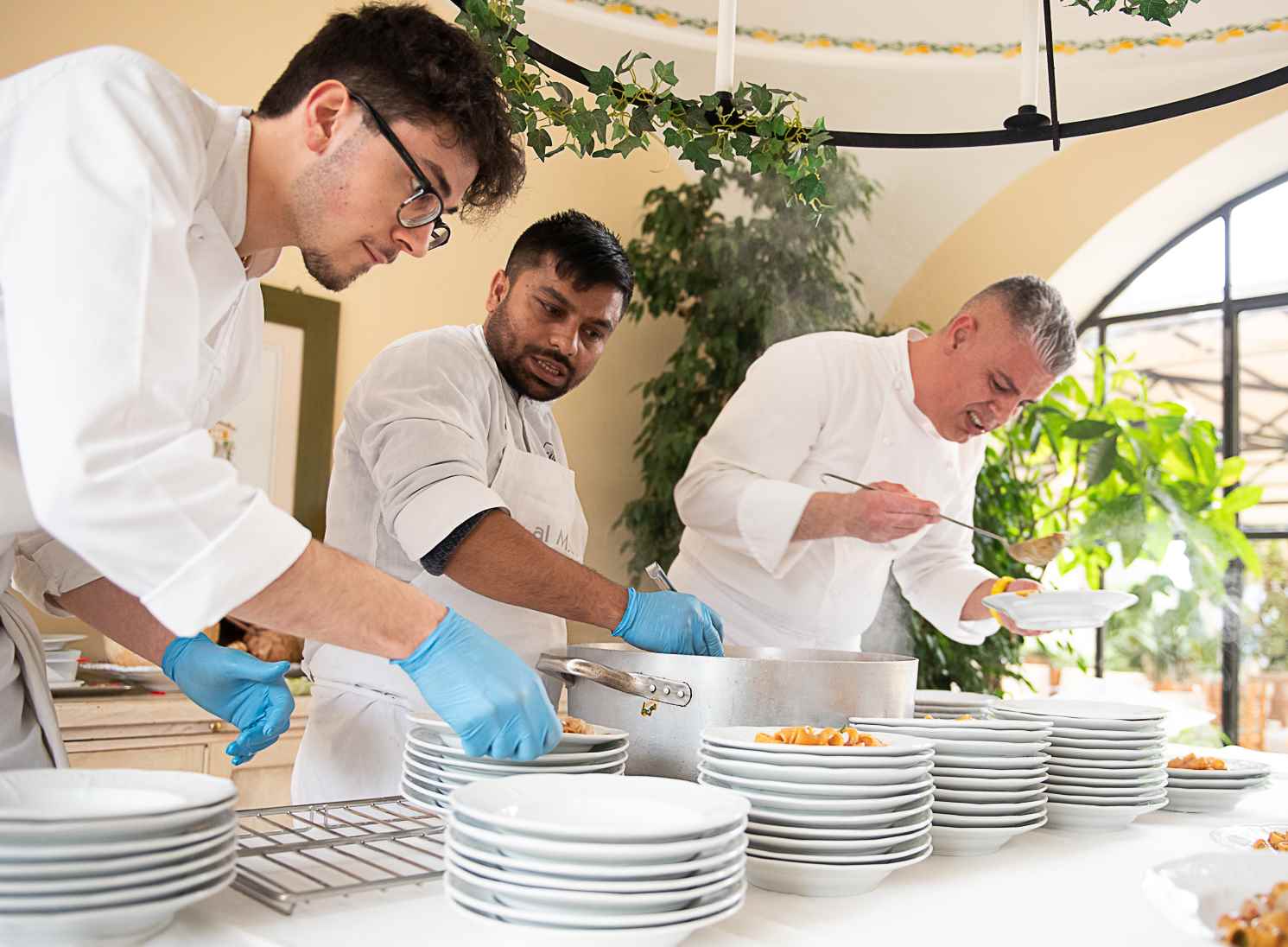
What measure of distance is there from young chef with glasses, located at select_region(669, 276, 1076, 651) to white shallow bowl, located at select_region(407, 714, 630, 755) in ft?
3.34

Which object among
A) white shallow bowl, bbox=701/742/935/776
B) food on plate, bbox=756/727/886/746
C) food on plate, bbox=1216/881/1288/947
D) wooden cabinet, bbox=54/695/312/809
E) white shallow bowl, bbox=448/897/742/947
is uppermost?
food on plate, bbox=756/727/886/746

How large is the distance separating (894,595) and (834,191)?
146 centimetres

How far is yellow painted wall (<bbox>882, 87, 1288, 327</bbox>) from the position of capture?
163 inches

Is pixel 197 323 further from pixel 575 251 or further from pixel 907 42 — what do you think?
pixel 575 251

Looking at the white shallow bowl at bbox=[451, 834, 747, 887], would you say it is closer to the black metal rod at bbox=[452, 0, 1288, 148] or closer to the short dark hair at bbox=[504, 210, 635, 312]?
the black metal rod at bbox=[452, 0, 1288, 148]

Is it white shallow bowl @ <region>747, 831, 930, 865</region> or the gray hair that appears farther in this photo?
the gray hair

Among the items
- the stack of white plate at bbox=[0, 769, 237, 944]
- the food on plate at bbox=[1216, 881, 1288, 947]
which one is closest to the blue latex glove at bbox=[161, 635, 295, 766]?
the stack of white plate at bbox=[0, 769, 237, 944]

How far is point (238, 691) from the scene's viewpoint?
4.21 feet

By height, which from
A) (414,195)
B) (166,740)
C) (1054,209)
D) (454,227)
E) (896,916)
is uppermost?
(1054,209)

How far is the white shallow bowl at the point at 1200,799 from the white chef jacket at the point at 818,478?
0.80m

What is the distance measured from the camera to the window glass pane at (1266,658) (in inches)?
169

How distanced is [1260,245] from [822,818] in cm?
439

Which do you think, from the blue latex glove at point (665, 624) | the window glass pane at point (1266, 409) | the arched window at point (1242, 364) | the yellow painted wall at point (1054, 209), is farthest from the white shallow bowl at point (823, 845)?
the window glass pane at point (1266, 409)

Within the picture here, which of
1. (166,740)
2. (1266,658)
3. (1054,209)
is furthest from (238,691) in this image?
(1266,658)
